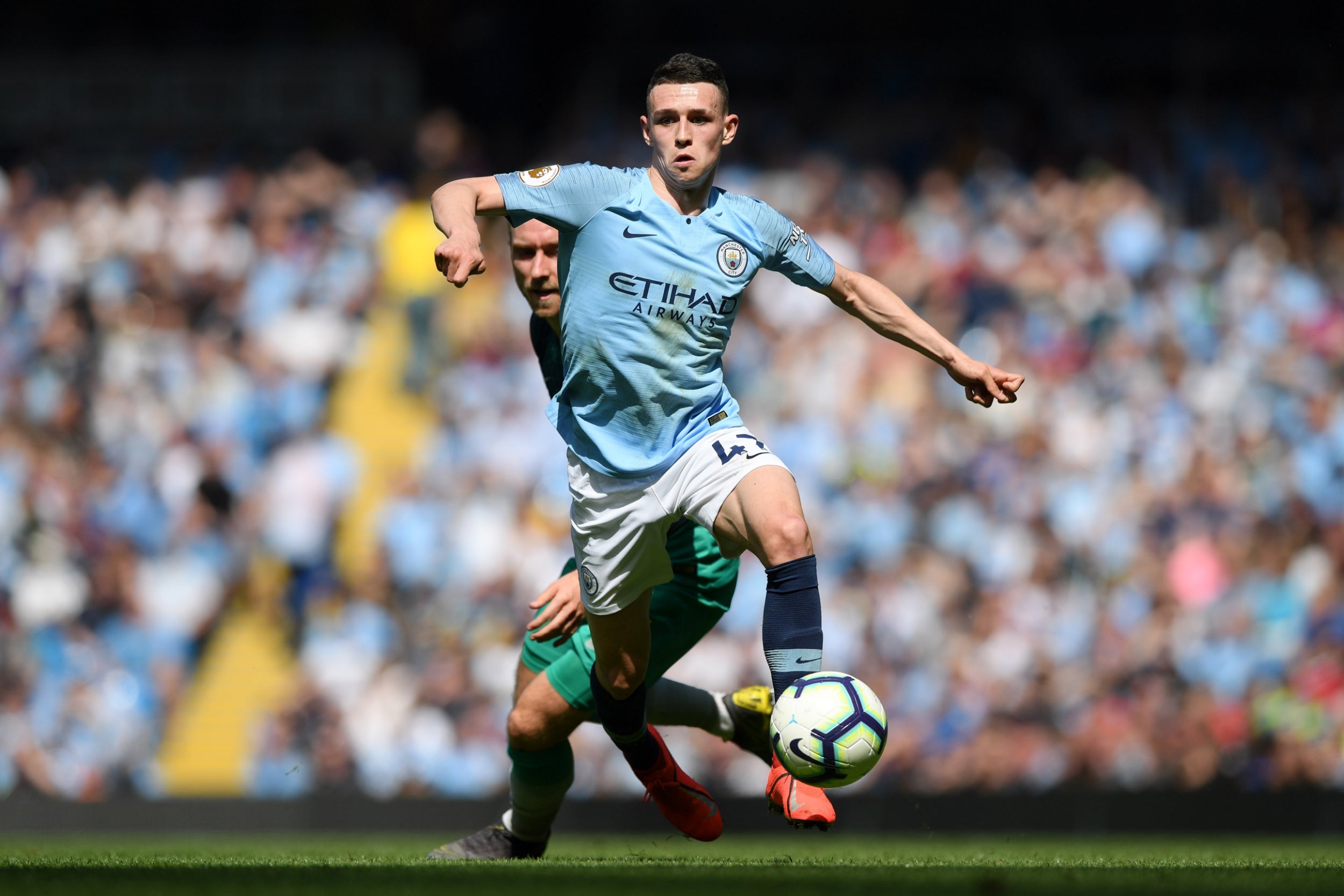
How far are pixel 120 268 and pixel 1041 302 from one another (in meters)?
7.43

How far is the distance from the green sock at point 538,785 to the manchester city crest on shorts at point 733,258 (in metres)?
2.04

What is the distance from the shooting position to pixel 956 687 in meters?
10.8

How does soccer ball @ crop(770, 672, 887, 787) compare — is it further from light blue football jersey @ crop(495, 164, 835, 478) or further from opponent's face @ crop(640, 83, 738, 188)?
opponent's face @ crop(640, 83, 738, 188)

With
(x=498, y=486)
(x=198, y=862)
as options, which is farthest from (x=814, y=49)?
(x=198, y=862)

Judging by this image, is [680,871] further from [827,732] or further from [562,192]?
[562,192]

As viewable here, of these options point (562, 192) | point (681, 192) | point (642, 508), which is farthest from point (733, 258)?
point (642, 508)

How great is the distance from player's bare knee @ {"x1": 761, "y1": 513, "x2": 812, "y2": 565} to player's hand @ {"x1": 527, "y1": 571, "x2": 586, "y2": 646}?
1.26 m

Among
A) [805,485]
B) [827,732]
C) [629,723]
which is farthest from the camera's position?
[805,485]

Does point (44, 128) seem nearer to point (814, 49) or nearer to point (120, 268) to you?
point (120, 268)

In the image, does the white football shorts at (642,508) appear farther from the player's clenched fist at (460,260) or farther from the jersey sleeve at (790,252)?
the player's clenched fist at (460,260)

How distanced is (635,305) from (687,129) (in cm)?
58

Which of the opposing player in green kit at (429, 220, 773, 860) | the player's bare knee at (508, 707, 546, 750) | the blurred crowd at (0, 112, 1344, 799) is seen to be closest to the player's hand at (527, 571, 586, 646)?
the opposing player in green kit at (429, 220, 773, 860)

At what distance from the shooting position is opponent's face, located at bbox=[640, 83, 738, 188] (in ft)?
17.0

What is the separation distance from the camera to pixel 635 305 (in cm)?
513
